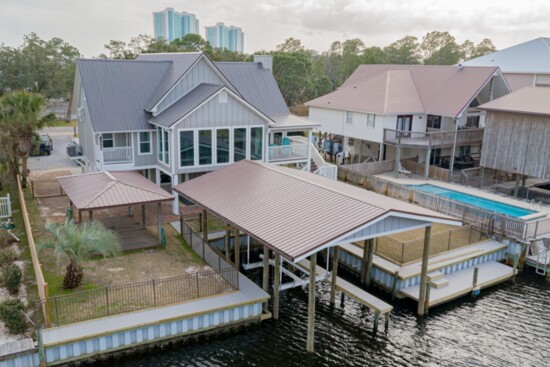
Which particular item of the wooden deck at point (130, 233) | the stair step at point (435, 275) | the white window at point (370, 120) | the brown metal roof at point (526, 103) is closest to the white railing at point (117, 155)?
the wooden deck at point (130, 233)

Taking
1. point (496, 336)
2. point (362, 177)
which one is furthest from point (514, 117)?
point (496, 336)

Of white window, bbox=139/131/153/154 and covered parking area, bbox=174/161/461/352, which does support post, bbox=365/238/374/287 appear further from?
A: white window, bbox=139/131/153/154

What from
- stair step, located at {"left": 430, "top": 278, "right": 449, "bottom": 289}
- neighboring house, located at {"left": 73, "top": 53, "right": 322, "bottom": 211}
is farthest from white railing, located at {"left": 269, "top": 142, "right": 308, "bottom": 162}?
stair step, located at {"left": 430, "top": 278, "right": 449, "bottom": 289}

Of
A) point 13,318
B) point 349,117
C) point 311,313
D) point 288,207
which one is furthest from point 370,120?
point 13,318

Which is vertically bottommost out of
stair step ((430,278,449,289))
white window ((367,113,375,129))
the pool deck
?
stair step ((430,278,449,289))

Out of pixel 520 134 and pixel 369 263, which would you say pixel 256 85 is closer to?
pixel 369 263

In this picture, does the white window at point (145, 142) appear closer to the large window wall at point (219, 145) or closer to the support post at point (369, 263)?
the large window wall at point (219, 145)
